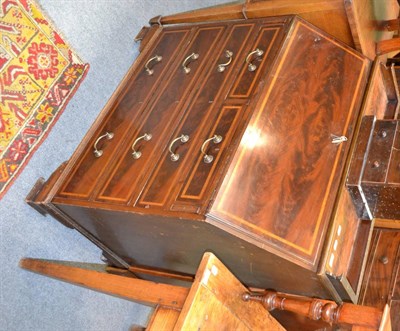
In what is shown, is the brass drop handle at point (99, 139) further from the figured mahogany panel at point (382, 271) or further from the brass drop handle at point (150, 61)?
the figured mahogany panel at point (382, 271)

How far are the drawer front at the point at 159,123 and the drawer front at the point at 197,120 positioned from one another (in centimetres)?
5

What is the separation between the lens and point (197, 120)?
6.86 feet

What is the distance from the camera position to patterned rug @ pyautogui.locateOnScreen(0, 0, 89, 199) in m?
2.30

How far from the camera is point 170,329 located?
5.22ft

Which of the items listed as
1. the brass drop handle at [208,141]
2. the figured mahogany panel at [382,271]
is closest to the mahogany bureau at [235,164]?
the brass drop handle at [208,141]

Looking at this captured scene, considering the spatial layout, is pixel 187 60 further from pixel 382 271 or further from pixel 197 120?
pixel 382 271

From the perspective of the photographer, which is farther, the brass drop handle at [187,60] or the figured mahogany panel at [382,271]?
the brass drop handle at [187,60]

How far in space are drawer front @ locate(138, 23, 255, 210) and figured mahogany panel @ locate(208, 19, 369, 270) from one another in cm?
20

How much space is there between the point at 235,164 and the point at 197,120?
0.38m

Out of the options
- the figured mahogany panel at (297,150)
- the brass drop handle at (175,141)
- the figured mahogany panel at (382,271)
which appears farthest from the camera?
the figured mahogany panel at (382,271)

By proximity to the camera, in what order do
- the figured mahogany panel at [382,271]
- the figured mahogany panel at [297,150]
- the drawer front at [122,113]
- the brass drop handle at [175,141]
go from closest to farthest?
1. the figured mahogany panel at [297,150]
2. the brass drop handle at [175,141]
3. the figured mahogany panel at [382,271]
4. the drawer front at [122,113]

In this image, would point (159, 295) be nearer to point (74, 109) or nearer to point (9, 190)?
point (9, 190)

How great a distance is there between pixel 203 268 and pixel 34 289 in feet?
3.83

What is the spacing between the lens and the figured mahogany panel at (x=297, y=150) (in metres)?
1.79
